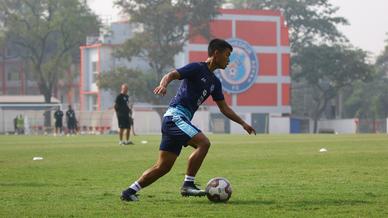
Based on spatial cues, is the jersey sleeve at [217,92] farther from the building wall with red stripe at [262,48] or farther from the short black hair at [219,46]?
the building wall with red stripe at [262,48]

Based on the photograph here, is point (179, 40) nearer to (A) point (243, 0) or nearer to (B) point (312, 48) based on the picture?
(B) point (312, 48)

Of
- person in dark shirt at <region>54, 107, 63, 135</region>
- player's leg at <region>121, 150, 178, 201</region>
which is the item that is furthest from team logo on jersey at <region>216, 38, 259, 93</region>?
player's leg at <region>121, 150, 178, 201</region>

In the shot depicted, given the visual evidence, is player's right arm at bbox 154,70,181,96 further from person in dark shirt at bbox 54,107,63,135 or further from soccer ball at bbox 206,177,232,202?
person in dark shirt at bbox 54,107,63,135

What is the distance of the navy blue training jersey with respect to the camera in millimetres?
11137

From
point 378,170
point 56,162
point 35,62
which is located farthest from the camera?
point 35,62

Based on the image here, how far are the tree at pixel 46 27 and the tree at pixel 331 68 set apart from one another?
24.2 m

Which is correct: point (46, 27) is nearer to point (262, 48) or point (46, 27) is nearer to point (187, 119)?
point (262, 48)

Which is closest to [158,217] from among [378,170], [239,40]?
[378,170]

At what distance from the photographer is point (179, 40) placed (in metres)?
85.9

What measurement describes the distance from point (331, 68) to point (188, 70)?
88.4 metres

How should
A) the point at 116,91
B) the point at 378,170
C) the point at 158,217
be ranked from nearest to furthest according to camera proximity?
the point at 158,217 → the point at 378,170 → the point at 116,91

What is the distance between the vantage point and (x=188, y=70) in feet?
36.3

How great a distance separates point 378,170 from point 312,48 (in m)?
85.0

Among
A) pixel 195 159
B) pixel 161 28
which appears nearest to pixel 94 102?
pixel 161 28
